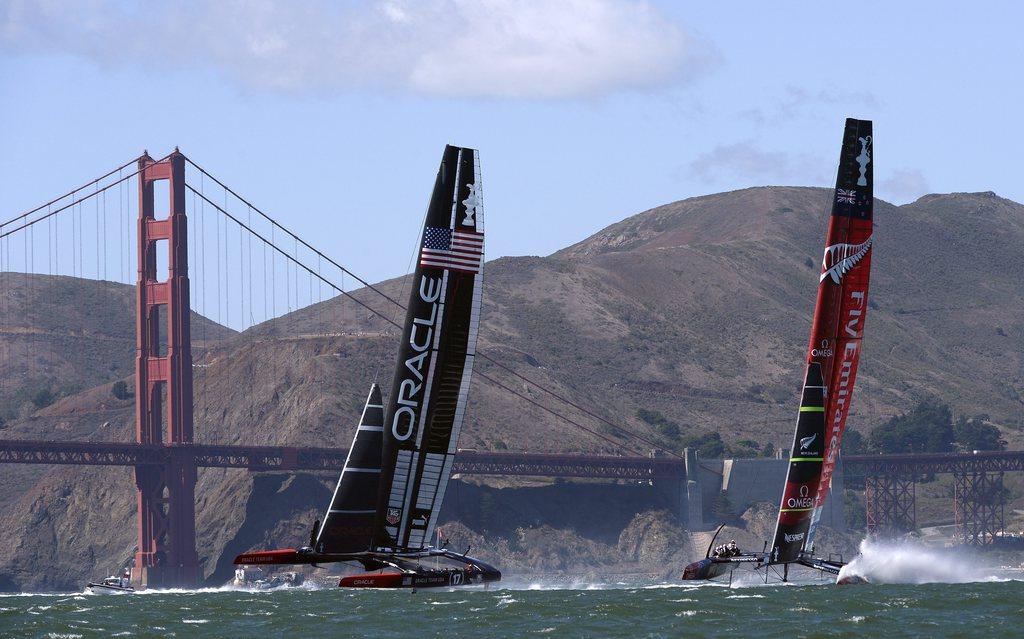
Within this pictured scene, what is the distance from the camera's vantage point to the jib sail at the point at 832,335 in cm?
3825

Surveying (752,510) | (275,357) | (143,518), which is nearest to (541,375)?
(275,357)

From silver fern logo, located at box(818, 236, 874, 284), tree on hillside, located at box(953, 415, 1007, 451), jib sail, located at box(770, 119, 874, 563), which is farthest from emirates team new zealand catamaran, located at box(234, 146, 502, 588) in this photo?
tree on hillside, located at box(953, 415, 1007, 451)

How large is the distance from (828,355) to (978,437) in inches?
4190

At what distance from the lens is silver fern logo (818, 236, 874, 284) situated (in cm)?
3831

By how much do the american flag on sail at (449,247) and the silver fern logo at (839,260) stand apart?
10549mm

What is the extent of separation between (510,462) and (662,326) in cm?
7811

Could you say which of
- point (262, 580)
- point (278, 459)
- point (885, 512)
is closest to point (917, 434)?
point (885, 512)

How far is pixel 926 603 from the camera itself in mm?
41875

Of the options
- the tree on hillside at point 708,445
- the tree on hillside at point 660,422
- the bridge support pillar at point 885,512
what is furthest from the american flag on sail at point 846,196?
the tree on hillside at point 660,422

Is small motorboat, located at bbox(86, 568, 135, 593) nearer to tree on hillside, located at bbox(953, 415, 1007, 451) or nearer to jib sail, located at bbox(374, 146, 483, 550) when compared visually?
jib sail, located at bbox(374, 146, 483, 550)

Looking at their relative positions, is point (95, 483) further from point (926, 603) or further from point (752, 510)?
point (926, 603)

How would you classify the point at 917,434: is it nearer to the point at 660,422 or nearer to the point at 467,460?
the point at 660,422

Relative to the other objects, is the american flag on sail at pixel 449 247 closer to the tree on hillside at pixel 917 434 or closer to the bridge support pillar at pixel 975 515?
the bridge support pillar at pixel 975 515

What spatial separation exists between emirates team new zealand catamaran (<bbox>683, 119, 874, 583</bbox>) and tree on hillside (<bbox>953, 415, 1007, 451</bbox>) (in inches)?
4126
